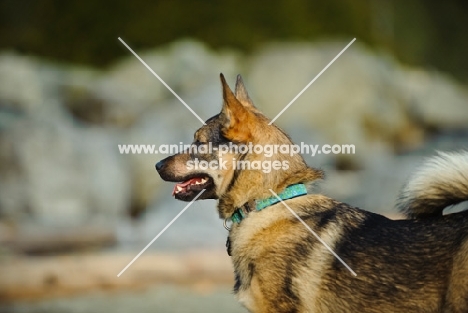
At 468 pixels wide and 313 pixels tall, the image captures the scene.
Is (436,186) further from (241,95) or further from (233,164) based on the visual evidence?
(241,95)

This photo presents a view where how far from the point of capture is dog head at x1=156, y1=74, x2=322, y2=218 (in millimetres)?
4473

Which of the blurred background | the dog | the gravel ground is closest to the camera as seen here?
the dog

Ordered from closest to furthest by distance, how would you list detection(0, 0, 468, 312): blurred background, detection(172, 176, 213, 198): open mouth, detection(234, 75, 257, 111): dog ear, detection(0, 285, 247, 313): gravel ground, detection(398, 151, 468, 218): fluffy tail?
detection(398, 151, 468, 218): fluffy tail, detection(172, 176, 213, 198): open mouth, detection(234, 75, 257, 111): dog ear, detection(0, 285, 247, 313): gravel ground, detection(0, 0, 468, 312): blurred background

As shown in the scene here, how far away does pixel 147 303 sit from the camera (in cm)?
756

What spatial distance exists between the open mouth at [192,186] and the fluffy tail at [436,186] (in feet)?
3.47

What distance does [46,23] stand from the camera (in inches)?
614

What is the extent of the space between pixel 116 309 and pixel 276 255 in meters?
3.52

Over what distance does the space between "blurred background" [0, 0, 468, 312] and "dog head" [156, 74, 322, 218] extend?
3.07 metres

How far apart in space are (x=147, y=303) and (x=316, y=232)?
3576mm

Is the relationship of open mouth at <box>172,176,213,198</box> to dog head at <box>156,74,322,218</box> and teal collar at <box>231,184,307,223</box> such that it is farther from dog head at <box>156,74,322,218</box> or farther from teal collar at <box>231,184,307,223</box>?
teal collar at <box>231,184,307,223</box>

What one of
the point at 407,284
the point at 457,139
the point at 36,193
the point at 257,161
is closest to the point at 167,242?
the point at 36,193

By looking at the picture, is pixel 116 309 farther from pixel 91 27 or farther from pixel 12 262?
pixel 91 27

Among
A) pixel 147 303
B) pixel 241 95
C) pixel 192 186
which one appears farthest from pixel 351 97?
pixel 192 186

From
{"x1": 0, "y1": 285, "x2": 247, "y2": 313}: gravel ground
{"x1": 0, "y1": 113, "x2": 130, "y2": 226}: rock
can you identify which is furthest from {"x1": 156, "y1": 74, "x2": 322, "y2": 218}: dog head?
{"x1": 0, "y1": 113, "x2": 130, "y2": 226}: rock
